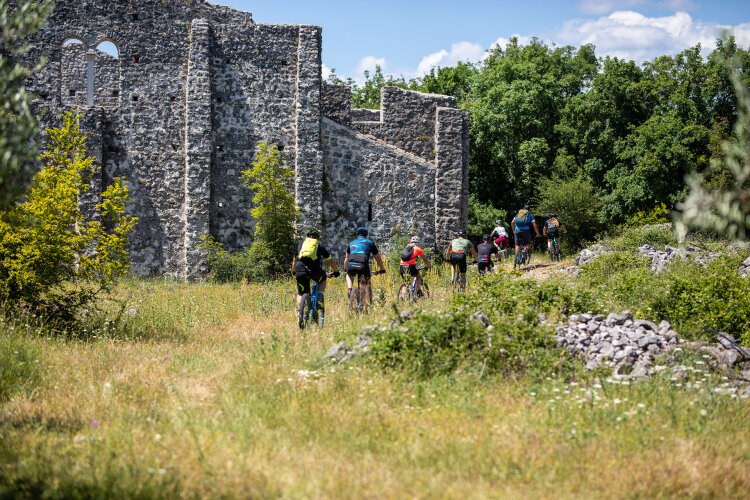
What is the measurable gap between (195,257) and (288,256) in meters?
2.62

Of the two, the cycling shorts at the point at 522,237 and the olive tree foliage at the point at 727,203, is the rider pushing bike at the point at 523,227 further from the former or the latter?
the olive tree foliage at the point at 727,203

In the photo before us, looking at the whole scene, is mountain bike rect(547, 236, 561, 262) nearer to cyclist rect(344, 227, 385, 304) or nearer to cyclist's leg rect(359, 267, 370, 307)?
cyclist rect(344, 227, 385, 304)

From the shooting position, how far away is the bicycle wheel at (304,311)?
1045cm

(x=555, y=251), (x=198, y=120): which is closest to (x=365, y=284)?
(x=198, y=120)

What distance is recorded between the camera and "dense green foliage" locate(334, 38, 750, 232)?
25.1m

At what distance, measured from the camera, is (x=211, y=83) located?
18125 mm

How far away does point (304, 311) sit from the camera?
1058cm

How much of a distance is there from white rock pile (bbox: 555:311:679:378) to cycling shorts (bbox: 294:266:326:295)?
13.0 feet

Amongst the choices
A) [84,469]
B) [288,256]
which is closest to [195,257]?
[288,256]

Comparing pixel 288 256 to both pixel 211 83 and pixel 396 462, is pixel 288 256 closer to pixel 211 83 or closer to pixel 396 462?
pixel 211 83

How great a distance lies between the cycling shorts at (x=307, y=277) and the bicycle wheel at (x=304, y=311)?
0.12 meters

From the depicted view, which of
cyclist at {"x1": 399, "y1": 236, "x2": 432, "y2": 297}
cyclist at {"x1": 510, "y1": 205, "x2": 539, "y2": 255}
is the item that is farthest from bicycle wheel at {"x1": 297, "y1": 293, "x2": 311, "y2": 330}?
cyclist at {"x1": 510, "y1": 205, "x2": 539, "y2": 255}

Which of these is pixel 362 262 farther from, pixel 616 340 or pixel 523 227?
pixel 523 227

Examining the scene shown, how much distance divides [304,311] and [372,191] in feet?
29.9
